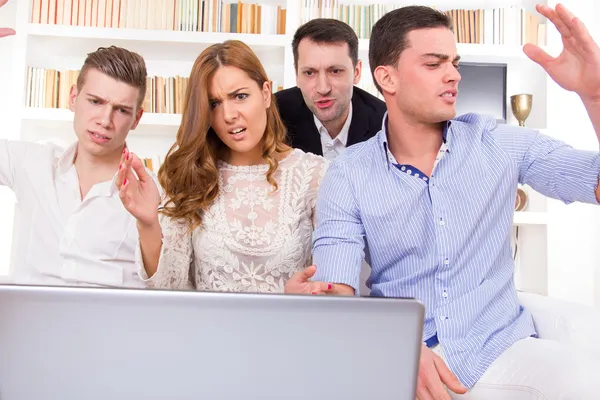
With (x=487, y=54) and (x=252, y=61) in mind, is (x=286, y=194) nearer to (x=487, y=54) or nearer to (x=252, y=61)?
(x=252, y=61)

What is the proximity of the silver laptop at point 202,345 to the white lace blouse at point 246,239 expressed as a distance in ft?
3.48

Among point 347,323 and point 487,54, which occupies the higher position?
point 487,54

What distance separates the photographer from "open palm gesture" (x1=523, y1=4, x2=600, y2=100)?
1.15 metres

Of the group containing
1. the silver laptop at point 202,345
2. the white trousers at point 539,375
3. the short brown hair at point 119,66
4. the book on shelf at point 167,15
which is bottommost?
the white trousers at point 539,375

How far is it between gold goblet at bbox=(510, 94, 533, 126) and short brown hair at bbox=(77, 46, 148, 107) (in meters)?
2.60

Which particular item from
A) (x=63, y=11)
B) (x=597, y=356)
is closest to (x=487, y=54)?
(x=63, y=11)

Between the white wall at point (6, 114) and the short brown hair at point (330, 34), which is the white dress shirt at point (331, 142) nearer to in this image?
the short brown hair at point (330, 34)

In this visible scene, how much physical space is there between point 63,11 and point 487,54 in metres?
2.65

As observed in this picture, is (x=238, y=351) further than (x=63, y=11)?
No

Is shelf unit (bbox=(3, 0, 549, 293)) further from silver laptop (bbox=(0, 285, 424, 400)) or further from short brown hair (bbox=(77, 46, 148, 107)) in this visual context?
silver laptop (bbox=(0, 285, 424, 400))

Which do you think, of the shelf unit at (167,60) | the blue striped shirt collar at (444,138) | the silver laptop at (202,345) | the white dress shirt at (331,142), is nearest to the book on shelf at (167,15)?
the shelf unit at (167,60)

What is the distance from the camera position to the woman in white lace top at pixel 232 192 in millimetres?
1742

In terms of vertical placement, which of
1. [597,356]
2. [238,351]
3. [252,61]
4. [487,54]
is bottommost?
[597,356]

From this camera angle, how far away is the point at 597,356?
1195mm
